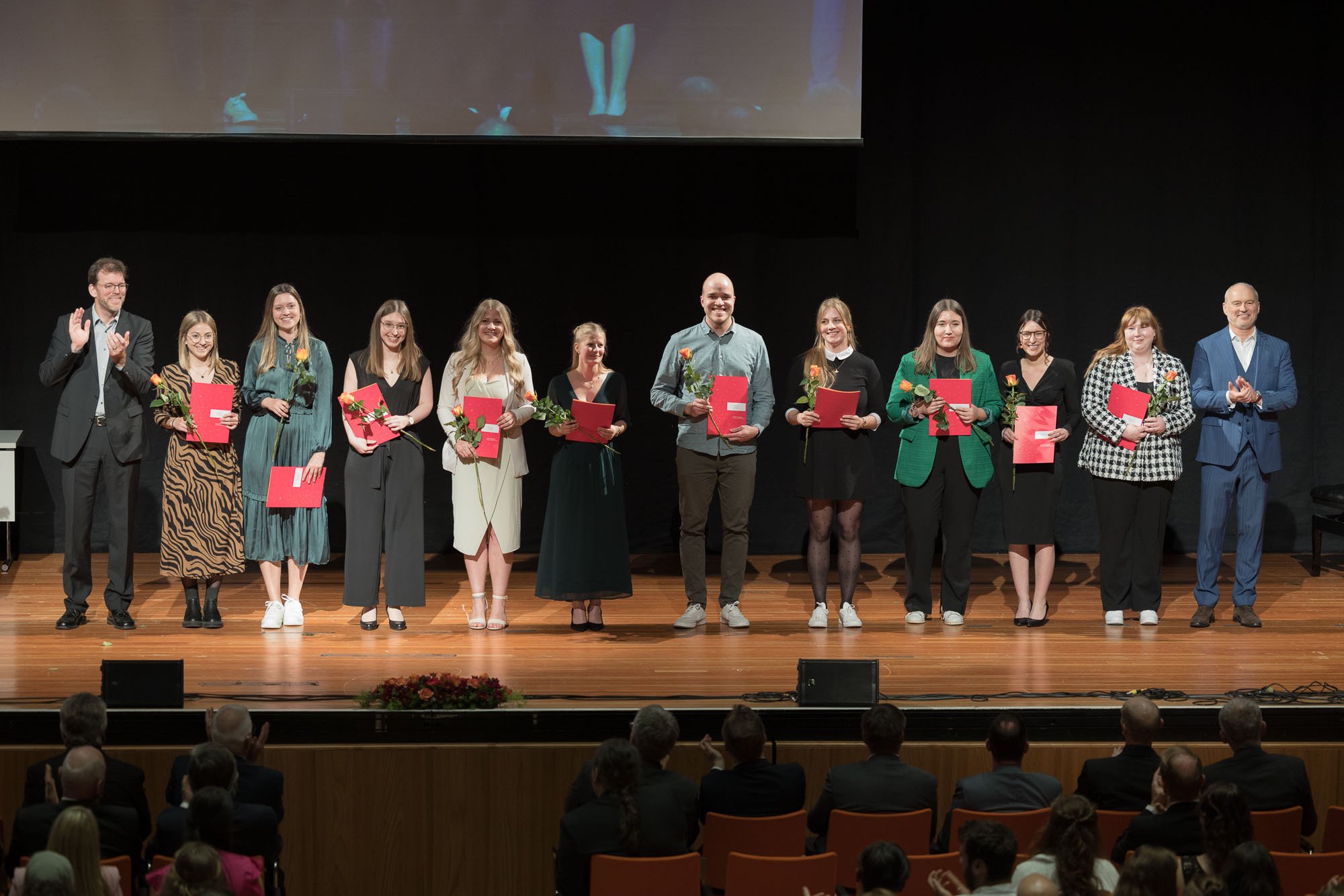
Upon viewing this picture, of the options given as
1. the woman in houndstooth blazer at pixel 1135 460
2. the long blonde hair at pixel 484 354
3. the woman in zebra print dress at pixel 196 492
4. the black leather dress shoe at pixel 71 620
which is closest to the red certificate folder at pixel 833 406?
the woman in houndstooth blazer at pixel 1135 460

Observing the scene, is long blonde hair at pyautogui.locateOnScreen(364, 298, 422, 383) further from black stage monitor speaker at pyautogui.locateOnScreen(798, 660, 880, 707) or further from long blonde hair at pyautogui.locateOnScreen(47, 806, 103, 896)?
long blonde hair at pyautogui.locateOnScreen(47, 806, 103, 896)

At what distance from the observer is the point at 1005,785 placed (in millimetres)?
3855

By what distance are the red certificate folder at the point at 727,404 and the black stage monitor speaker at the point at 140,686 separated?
2.67m

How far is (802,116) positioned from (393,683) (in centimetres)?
459

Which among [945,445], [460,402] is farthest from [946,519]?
[460,402]

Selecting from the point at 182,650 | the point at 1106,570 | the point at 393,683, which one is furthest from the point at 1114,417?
the point at 182,650

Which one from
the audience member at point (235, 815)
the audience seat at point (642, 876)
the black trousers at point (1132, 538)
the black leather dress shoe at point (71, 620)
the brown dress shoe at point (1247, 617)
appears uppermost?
the black trousers at point (1132, 538)

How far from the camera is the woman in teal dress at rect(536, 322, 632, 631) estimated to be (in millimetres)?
6410

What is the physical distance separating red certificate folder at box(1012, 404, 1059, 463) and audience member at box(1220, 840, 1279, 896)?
3718 millimetres

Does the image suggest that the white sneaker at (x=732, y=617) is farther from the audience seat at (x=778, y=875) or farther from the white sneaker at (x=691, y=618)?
the audience seat at (x=778, y=875)

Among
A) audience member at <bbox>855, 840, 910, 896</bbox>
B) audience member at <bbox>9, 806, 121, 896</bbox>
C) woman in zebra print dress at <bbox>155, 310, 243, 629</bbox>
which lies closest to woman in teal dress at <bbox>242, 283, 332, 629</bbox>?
woman in zebra print dress at <bbox>155, 310, 243, 629</bbox>

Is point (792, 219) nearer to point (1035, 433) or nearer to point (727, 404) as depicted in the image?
point (727, 404)

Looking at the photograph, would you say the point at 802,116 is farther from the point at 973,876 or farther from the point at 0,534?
the point at 973,876

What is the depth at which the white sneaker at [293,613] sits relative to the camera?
21.7ft
